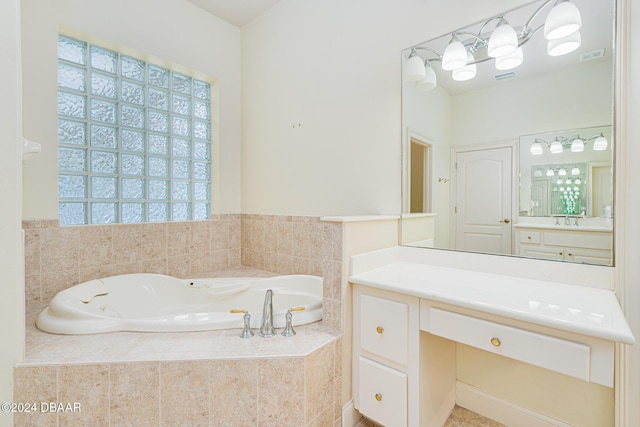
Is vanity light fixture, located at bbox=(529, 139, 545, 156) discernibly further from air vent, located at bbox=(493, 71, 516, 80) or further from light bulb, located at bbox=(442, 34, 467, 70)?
light bulb, located at bbox=(442, 34, 467, 70)

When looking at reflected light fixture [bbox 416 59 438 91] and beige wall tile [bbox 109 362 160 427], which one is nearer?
beige wall tile [bbox 109 362 160 427]

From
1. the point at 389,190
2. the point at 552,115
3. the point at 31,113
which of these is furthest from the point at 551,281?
the point at 31,113

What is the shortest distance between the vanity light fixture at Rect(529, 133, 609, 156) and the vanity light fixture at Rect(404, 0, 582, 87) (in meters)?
0.42

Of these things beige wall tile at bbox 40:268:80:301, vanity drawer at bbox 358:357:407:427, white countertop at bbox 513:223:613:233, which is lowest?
vanity drawer at bbox 358:357:407:427

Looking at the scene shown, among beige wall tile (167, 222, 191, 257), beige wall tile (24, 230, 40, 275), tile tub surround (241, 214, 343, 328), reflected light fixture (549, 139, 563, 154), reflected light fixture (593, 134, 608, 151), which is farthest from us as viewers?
beige wall tile (167, 222, 191, 257)

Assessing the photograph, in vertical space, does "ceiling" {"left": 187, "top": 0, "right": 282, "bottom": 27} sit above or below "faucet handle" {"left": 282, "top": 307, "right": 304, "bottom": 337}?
above

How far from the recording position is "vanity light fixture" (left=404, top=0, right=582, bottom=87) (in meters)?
1.34

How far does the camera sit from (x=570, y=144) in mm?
1401

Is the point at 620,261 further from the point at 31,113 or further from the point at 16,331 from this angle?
the point at 31,113

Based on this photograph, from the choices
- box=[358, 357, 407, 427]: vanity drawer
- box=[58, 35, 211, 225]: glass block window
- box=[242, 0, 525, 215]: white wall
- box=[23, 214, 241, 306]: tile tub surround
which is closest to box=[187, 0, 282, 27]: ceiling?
box=[242, 0, 525, 215]: white wall

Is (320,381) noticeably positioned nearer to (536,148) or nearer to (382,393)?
(382,393)

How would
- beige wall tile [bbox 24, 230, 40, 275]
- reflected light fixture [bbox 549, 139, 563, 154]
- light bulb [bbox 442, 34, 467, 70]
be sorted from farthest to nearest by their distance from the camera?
beige wall tile [bbox 24, 230, 40, 275], light bulb [bbox 442, 34, 467, 70], reflected light fixture [bbox 549, 139, 563, 154]

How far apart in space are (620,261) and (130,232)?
10.2ft

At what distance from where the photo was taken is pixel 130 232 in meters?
2.40
